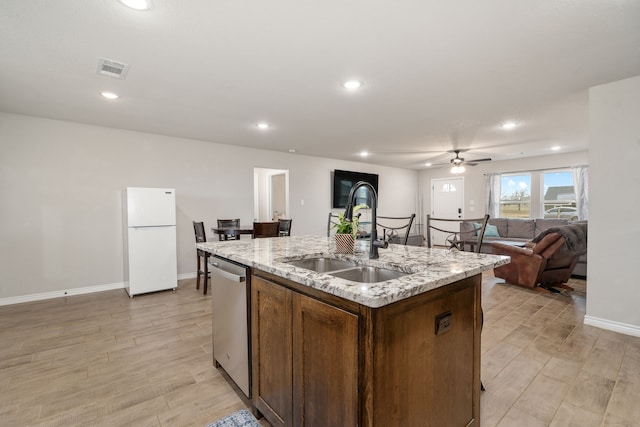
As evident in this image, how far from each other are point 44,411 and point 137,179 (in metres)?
3.43

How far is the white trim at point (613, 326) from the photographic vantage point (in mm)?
2723

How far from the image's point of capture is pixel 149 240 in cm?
408

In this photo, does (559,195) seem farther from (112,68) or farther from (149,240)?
(112,68)

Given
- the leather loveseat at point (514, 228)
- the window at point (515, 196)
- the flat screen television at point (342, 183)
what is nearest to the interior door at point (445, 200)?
the window at point (515, 196)

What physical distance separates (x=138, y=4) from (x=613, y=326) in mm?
4642

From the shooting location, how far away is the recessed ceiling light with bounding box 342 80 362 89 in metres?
2.75

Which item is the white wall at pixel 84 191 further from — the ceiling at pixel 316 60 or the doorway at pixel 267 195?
the doorway at pixel 267 195

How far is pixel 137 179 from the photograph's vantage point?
450cm

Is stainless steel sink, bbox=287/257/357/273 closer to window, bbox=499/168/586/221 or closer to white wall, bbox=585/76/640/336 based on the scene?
white wall, bbox=585/76/640/336

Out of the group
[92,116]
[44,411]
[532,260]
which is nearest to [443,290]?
[44,411]

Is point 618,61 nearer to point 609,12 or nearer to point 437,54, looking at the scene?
point 609,12

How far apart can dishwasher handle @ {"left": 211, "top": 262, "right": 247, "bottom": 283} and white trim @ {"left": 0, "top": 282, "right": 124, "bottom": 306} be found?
3.30 meters

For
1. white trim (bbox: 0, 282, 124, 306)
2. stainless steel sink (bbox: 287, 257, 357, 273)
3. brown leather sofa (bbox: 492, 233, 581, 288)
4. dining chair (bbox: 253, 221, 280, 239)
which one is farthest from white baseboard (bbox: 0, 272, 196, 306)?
brown leather sofa (bbox: 492, 233, 581, 288)

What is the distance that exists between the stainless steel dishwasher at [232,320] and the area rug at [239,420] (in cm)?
13
